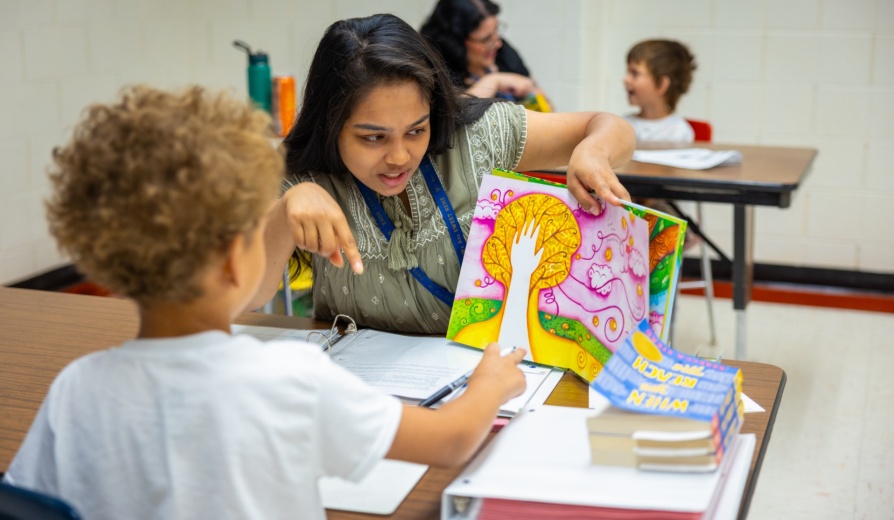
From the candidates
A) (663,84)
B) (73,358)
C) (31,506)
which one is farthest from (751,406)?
(663,84)

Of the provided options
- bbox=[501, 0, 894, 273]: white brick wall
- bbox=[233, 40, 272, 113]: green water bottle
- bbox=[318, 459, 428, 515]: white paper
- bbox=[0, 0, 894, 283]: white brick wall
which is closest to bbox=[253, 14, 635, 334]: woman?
bbox=[318, 459, 428, 515]: white paper

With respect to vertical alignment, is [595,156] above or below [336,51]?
below

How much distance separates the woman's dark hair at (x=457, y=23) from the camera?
3.77 meters

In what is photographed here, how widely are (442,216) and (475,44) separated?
2330mm

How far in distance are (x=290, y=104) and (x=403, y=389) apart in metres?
2.60

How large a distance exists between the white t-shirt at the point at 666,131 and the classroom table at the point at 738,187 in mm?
423

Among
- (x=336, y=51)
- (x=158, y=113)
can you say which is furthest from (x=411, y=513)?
(x=336, y=51)

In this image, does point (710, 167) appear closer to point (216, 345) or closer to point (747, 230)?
point (747, 230)

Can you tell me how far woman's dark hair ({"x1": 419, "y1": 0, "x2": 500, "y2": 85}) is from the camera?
149 inches

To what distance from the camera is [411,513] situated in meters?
1.01

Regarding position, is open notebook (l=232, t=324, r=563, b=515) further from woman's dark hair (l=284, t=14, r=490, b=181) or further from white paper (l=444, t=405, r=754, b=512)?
woman's dark hair (l=284, t=14, r=490, b=181)

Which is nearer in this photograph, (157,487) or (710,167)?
(157,487)

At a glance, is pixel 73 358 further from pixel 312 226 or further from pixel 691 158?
pixel 691 158

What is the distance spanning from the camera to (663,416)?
977 millimetres
